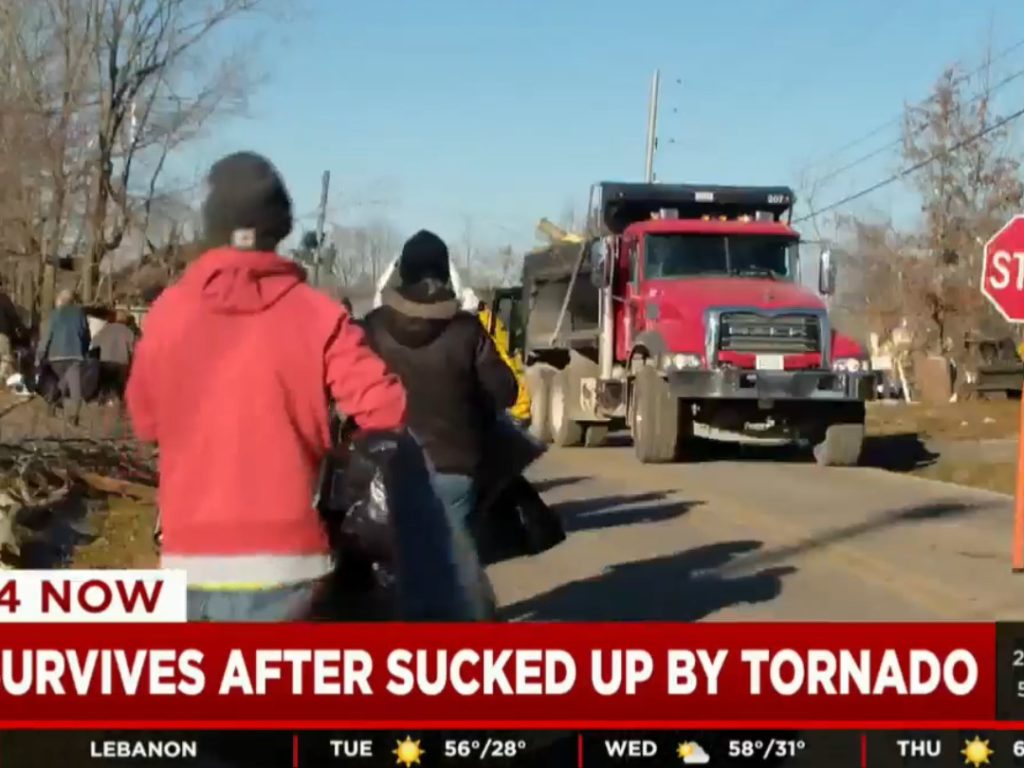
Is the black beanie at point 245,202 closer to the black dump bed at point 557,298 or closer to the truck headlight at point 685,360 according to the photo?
the truck headlight at point 685,360

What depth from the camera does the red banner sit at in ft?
11.1

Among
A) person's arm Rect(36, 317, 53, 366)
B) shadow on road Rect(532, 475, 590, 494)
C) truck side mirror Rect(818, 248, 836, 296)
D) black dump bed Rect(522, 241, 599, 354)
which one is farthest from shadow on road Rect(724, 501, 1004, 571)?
person's arm Rect(36, 317, 53, 366)

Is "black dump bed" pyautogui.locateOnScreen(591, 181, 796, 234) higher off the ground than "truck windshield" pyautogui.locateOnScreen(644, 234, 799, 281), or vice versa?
"black dump bed" pyautogui.locateOnScreen(591, 181, 796, 234)

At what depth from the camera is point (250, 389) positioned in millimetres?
3191

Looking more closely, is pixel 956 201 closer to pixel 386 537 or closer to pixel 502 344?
pixel 502 344

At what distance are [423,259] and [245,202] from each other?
6.62 ft

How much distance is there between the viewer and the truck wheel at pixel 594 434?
18797mm

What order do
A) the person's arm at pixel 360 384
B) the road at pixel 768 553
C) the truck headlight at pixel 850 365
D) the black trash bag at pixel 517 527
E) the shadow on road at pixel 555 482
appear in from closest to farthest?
the person's arm at pixel 360 384 < the black trash bag at pixel 517 527 < the road at pixel 768 553 < the shadow on road at pixel 555 482 < the truck headlight at pixel 850 365

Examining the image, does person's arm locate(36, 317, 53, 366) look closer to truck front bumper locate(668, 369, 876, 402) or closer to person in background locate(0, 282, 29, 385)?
person in background locate(0, 282, 29, 385)

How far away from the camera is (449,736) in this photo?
3400 mm

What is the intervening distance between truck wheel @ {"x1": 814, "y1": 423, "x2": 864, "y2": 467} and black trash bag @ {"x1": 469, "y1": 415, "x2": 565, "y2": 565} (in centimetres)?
1040

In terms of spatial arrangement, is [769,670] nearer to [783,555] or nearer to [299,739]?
[299,739]

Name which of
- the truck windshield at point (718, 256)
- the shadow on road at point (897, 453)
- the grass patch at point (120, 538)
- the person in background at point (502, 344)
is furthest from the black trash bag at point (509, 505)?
the shadow on road at point (897, 453)

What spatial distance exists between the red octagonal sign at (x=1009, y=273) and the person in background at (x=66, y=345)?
24.2 ft
